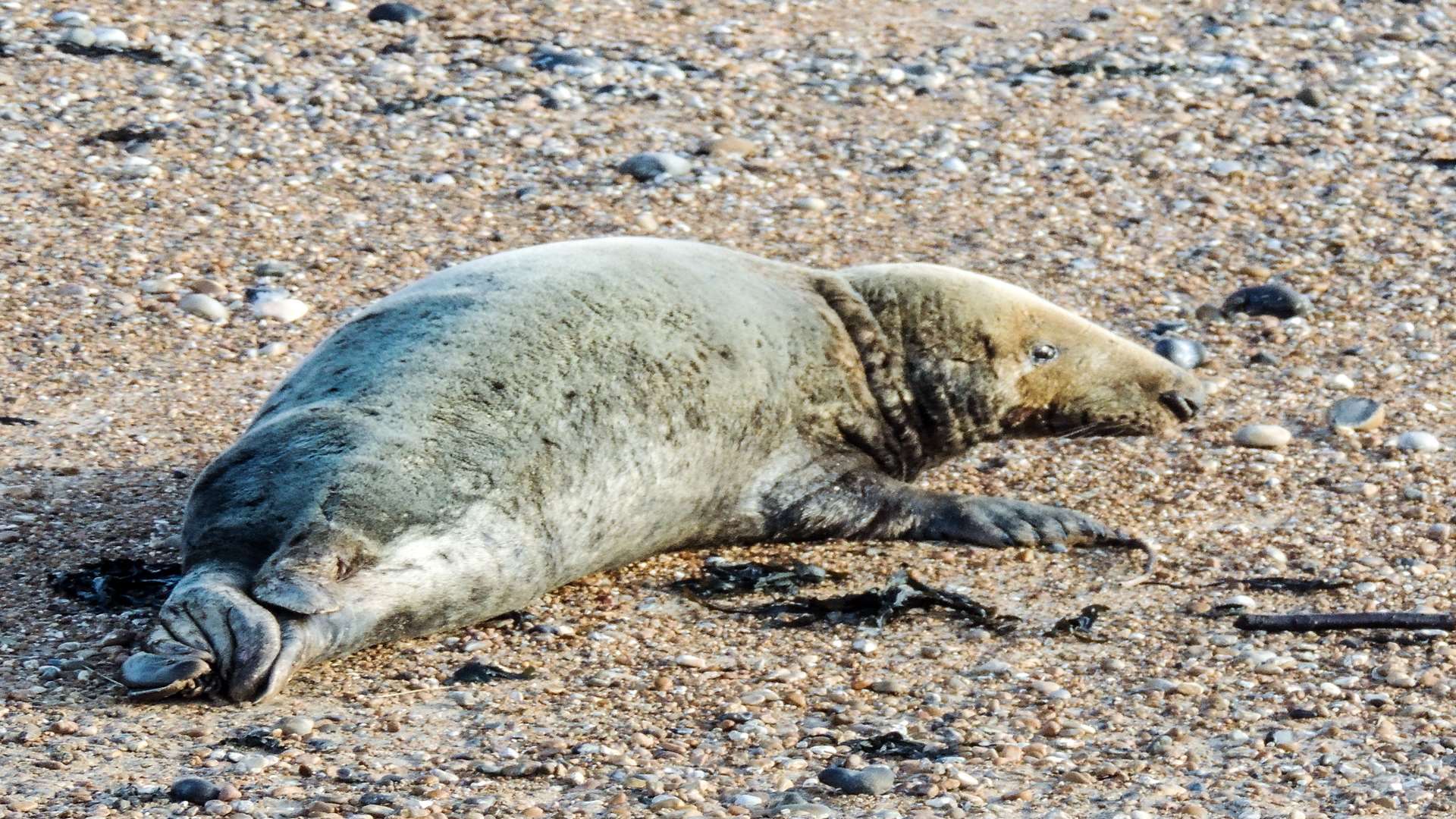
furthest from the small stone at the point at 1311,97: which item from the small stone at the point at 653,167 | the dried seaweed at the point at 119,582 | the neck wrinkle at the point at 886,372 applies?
the dried seaweed at the point at 119,582

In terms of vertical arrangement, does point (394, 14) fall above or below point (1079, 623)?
above

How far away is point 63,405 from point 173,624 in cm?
200

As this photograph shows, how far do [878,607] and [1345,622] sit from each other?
978 millimetres

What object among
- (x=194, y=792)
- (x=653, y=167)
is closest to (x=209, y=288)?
(x=653, y=167)

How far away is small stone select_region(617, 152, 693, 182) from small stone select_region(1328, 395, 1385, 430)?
2676 mm

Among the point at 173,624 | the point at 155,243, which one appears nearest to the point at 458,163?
the point at 155,243

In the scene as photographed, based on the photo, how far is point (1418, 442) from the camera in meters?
5.23

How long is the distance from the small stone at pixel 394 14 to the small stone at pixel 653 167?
1597mm

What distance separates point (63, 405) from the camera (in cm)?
537

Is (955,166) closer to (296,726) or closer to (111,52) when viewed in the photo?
(111,52)

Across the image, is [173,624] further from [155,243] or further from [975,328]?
[155,243]

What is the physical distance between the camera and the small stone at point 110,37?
307 inches

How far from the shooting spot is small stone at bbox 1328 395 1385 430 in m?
5.36

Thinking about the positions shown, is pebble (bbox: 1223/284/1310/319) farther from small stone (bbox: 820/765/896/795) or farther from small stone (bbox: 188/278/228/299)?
small stone (bbox: 820/765/896/795)
